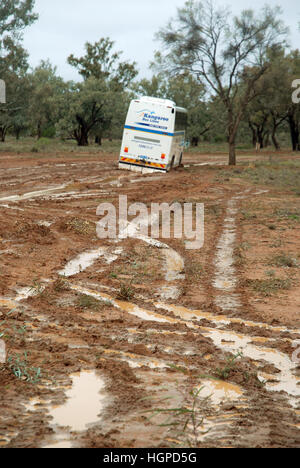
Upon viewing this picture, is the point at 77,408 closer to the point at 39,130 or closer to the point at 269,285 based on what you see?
the point at 269,285

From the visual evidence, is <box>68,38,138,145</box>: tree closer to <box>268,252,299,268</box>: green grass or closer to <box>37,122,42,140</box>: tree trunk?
<box>37,122,42,140</box>: tree trunk

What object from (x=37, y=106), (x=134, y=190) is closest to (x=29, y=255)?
(x=134, y=190)

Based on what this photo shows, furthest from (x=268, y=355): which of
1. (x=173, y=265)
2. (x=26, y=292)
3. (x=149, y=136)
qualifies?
→ (x=149, y=136)

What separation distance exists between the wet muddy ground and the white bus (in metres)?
12.4

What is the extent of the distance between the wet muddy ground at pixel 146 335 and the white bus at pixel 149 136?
1237 centimetres

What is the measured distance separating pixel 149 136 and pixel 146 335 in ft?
66.8

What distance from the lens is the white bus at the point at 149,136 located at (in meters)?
25.6

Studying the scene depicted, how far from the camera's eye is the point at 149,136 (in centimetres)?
2561


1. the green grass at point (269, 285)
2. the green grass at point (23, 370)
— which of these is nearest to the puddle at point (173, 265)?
the green grass at point (269, 285)

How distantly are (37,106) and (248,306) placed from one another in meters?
48.4

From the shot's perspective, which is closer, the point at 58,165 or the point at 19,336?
the point at 19,336

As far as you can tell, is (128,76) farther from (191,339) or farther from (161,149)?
(191,339)

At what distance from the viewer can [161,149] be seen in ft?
84.1

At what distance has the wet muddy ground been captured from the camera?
12.7 feet
